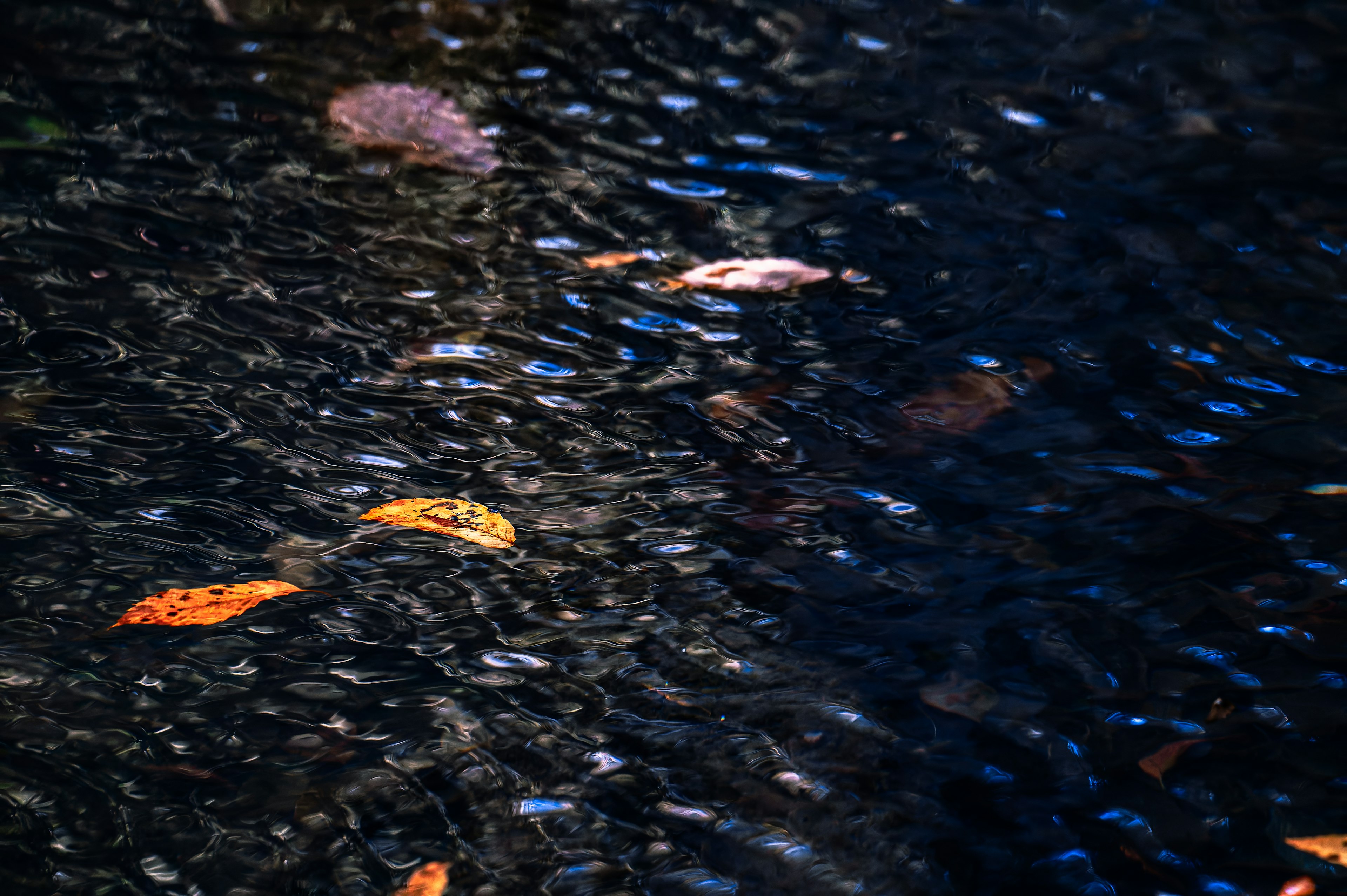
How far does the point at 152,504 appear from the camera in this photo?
1390 mm

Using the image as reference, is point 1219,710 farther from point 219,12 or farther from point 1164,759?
point 219,12

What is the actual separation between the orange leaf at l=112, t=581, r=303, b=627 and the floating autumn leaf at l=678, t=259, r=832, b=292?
0.85 m

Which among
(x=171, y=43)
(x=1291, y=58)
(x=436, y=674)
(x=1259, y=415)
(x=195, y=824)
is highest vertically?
(x=1291, y=58)

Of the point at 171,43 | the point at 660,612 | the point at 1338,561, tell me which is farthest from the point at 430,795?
the point at 171,43

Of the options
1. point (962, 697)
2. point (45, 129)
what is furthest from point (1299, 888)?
point (45, 129)

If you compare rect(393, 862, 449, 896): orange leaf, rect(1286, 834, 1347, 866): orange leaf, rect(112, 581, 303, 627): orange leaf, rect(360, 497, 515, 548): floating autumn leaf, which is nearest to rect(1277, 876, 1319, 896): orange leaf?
rect(1286, 834, 1347, 866): orange leaf

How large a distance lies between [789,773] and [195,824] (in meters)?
0.71

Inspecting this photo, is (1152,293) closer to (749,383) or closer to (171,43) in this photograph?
(749,383)

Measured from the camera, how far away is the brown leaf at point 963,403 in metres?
1.44

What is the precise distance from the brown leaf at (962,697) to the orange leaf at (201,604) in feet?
2.94

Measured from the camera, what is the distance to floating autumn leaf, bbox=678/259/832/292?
1.61m

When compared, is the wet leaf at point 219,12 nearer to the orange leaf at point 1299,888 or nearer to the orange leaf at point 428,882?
the orange leaf at point 428,882

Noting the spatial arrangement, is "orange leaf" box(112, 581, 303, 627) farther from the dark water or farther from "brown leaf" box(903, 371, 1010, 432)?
"brown leaf" box(903, 371, 1010, 432)

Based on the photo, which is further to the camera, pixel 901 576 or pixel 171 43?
pixel 171 43
